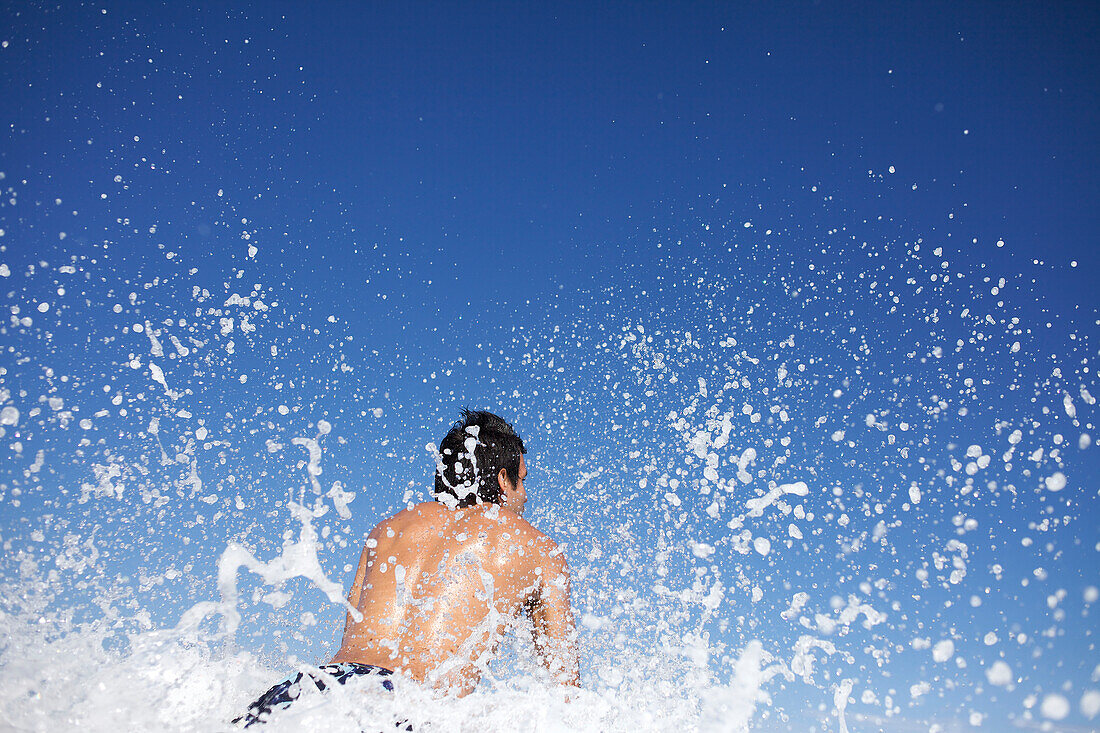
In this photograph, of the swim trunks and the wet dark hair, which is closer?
the swim trunks

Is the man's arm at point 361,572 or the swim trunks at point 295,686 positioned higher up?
the man's arm at point 361,572

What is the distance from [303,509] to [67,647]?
1344 mm

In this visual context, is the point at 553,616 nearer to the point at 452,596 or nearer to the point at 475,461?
the point at 452,596

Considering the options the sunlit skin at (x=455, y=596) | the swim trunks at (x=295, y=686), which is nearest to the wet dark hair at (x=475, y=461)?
the sunlit skin at (x=455, y=596)

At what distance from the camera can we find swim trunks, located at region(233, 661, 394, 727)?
279cm

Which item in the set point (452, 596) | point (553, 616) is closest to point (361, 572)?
point (452, 596)

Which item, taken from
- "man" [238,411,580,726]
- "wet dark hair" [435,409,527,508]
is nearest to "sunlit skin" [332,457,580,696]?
"man" [238,411,580,726]

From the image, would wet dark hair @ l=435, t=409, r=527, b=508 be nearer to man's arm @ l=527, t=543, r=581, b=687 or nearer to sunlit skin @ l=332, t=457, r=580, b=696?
sunlit skin @ l=332, t=457, r=580, b=696

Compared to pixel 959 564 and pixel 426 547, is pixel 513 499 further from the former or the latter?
pixel 959 564

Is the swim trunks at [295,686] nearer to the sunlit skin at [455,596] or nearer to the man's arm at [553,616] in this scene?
the sunlit skin at [455,596]

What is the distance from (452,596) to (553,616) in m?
0.62

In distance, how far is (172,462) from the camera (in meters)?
4.84

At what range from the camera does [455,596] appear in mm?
3172

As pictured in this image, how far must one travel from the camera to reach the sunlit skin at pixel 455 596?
3.13m
